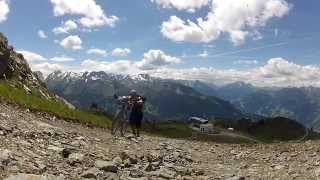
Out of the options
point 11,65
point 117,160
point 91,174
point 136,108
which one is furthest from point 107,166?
point 11,65

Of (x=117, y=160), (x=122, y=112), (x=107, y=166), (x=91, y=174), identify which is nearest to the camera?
(x=91, y=174)

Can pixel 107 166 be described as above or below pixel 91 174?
above

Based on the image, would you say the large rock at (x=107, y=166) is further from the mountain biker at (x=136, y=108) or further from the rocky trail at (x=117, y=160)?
the mountain biker at (x=136, y=108)

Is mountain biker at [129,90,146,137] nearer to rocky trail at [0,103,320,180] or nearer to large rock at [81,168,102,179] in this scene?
rocky trail at [0,103,320,180]

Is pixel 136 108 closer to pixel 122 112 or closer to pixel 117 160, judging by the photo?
pixel 122 112

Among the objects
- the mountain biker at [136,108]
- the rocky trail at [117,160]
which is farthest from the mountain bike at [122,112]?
the rocky trail at [117,160]

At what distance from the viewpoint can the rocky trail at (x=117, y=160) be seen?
18253mm

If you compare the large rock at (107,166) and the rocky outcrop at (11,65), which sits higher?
the rocky outcrop at (11,65)

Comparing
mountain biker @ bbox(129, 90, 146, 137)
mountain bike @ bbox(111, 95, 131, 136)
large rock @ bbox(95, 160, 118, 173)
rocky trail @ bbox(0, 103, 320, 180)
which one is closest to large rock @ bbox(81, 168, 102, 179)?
rocky trail @ bbox(0, 103, 320, 180)

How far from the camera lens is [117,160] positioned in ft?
75.3

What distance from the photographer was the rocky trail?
18253 millimetres

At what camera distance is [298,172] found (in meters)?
22.0

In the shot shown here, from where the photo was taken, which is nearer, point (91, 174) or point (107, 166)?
point (91, 174)

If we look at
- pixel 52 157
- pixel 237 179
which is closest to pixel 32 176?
pixel 52 157
